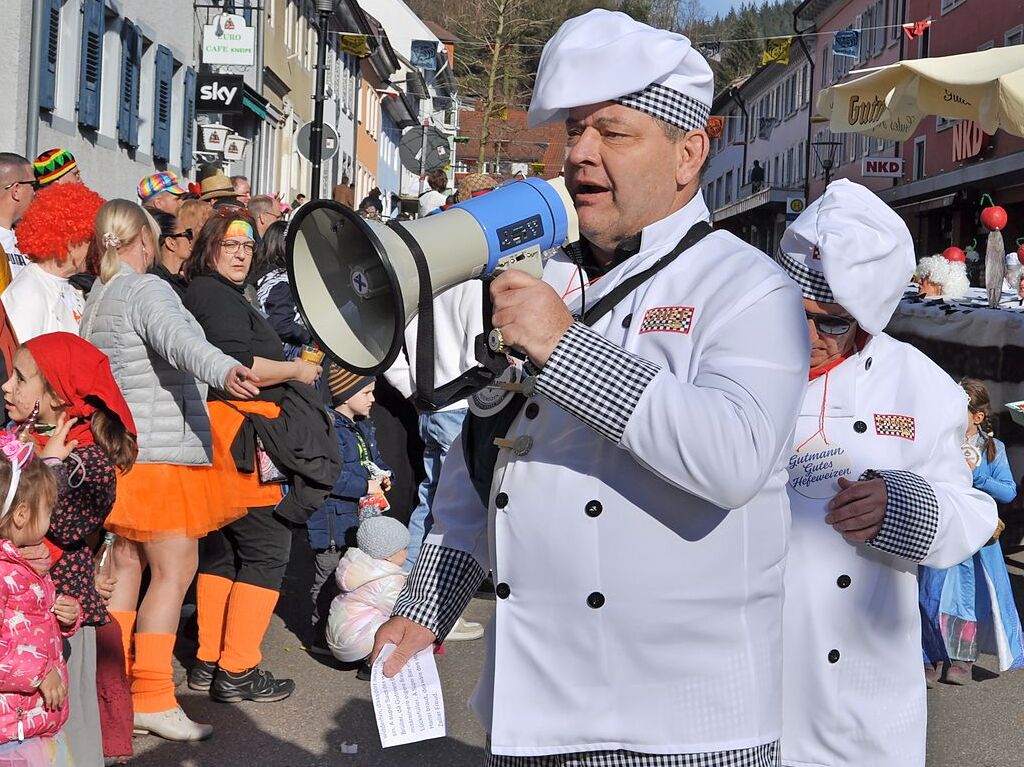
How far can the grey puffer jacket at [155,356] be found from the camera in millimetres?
4988

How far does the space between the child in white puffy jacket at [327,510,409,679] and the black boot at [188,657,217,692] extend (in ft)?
1.97

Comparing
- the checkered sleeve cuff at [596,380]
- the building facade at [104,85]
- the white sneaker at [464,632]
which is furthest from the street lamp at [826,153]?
the checkered sleeve cuff at [596,380]

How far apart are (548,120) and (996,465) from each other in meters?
5.33

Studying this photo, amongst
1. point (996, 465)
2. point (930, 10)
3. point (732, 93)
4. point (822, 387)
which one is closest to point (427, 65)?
point (930, 10)

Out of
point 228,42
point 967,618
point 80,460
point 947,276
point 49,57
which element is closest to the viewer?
point 80,460

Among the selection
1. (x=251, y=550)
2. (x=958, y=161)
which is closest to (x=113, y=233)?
(x=251, y=550)

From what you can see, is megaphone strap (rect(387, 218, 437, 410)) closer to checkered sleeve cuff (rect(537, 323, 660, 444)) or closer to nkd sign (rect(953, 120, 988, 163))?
checkered sleeve cuff (rect(537, 323, 660, 444))

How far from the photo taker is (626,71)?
2275 millimetres

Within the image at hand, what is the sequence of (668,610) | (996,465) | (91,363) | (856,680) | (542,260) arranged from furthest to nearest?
(996,465) → (91,363) → (856,680) → (542,260) → (668,610)

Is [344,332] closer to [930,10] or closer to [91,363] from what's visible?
[91,363]

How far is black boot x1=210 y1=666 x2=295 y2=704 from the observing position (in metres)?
5.71

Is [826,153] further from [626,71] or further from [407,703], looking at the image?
[407,703]

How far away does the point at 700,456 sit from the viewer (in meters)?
2.01

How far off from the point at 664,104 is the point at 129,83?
1675cm
